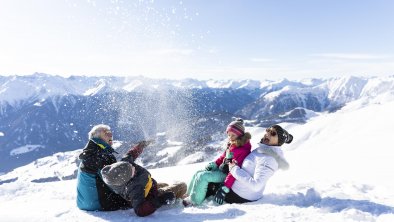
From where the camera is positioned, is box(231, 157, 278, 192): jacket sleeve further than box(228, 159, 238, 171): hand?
No

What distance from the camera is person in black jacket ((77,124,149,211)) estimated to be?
25.9 ft

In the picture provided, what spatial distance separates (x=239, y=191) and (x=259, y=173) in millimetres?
700

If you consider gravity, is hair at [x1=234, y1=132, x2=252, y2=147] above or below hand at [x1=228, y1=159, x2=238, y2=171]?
above

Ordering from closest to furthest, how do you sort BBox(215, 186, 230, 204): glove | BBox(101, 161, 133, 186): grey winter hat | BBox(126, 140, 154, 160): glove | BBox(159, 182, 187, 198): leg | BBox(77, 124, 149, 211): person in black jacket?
BBox(101, 161, 133, 186): grey winter hat < BBox(77, 124, 149, 211): person in black jacket < BBox(126, 140, 154, 160): glove < BBox(215, 186, 230, 204): glove < BBox(159, 182, 187, 198): leg

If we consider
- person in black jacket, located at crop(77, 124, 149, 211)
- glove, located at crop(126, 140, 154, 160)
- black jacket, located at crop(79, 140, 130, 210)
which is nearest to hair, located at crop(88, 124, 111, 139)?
person in black jacket, located at crop(77, 124, 149, 211)

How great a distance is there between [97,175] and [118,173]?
1.20 m

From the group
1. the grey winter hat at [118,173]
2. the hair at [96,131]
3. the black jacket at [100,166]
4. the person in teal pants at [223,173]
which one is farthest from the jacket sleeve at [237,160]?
the hair at [96,131]

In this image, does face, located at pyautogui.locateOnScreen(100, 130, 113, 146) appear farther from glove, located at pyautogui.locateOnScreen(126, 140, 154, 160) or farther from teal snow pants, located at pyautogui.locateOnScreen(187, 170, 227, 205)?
teal snow pants, located at pyautogui.locateOnScreen(187, 170, 227, 205)

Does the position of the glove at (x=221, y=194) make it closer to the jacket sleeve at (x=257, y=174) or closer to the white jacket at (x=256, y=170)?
the white jacket at (x=256, y=170)

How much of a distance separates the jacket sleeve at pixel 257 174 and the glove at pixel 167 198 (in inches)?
60.5

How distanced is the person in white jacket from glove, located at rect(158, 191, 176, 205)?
1.27 meters

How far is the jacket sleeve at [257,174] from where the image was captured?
7918 mm

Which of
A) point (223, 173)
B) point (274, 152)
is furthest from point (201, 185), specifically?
point (274, 152)

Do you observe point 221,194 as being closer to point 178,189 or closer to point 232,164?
point 232,164
